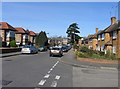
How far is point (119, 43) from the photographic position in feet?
126

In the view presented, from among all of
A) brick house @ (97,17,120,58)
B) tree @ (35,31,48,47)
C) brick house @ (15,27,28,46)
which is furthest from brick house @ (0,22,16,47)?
brick house @ (97,17,120,58)

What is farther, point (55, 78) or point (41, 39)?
point (41, 39)

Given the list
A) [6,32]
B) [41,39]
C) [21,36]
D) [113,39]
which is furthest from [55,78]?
[21,36]

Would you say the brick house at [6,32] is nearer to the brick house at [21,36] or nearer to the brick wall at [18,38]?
the brick wall at [18,38]

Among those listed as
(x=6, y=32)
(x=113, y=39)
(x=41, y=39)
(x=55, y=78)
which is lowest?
(x=55, y=78)

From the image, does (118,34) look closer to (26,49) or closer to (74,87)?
(26,49)

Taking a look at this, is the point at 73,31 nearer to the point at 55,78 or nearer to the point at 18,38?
the point at 18,38

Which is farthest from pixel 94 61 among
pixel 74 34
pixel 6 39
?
pixel 74 34

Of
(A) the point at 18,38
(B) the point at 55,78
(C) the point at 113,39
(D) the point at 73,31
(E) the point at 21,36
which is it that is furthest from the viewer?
(D) the point at 73,31

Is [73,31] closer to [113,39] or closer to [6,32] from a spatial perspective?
[6,32]

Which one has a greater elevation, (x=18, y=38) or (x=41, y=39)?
(x=18, y=38)

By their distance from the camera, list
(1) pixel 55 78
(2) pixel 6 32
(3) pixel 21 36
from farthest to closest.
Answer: (3) pixel 21 36
(2) pixel 6 32
(1) pixel 55 78

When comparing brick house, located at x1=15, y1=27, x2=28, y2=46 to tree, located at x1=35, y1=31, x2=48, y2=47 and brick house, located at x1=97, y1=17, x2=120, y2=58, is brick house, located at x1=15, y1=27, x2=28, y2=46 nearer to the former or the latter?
tree, located at x1=35, y1=31, x2=48, y2=47

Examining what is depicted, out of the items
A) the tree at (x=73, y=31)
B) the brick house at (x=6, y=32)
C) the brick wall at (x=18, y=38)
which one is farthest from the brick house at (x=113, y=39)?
the tree at (x=73, y=31)
